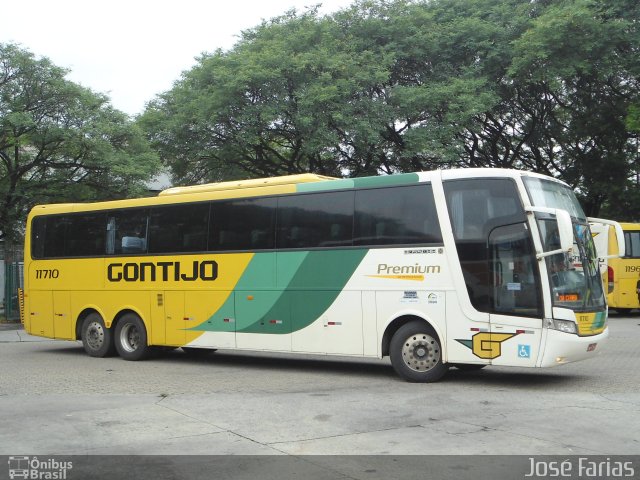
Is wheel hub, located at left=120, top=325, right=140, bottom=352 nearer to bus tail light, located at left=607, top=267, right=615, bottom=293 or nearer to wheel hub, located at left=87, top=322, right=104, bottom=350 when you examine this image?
wheel hub, located at left=87, top=322, right=104, bottom=350

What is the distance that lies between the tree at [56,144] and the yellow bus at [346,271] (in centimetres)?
787

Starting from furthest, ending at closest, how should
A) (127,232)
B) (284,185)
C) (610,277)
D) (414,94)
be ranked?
(610,277), (414,94), (127,232), (284,185)

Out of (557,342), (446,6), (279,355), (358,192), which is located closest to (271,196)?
(358,192)

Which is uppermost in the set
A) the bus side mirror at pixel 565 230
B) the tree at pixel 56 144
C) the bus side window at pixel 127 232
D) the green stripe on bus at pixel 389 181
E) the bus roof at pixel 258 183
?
the tree at pixel 56 144

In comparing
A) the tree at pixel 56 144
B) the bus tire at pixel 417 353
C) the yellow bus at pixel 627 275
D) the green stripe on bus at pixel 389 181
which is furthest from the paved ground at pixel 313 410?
the yellow bus at pixel 627 275

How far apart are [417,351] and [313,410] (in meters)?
2.90

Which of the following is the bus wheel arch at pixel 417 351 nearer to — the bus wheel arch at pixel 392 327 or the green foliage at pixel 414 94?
the bus wheel arch at pixel 392 327

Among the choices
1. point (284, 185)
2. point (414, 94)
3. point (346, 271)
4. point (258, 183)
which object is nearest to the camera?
point (346, 271)

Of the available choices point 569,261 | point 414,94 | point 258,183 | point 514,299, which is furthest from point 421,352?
point 414,94

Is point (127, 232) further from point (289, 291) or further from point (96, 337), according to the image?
point (289, 291)

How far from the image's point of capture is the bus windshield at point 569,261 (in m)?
10.3

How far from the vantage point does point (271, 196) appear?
13086 mm

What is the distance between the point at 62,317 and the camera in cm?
1627

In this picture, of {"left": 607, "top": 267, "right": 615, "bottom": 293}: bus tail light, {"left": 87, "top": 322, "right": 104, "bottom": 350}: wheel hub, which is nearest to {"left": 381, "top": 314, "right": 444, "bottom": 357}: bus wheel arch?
{"left": 87, "top": 322, "right": 104, "bottom": 350}: wheel hub
